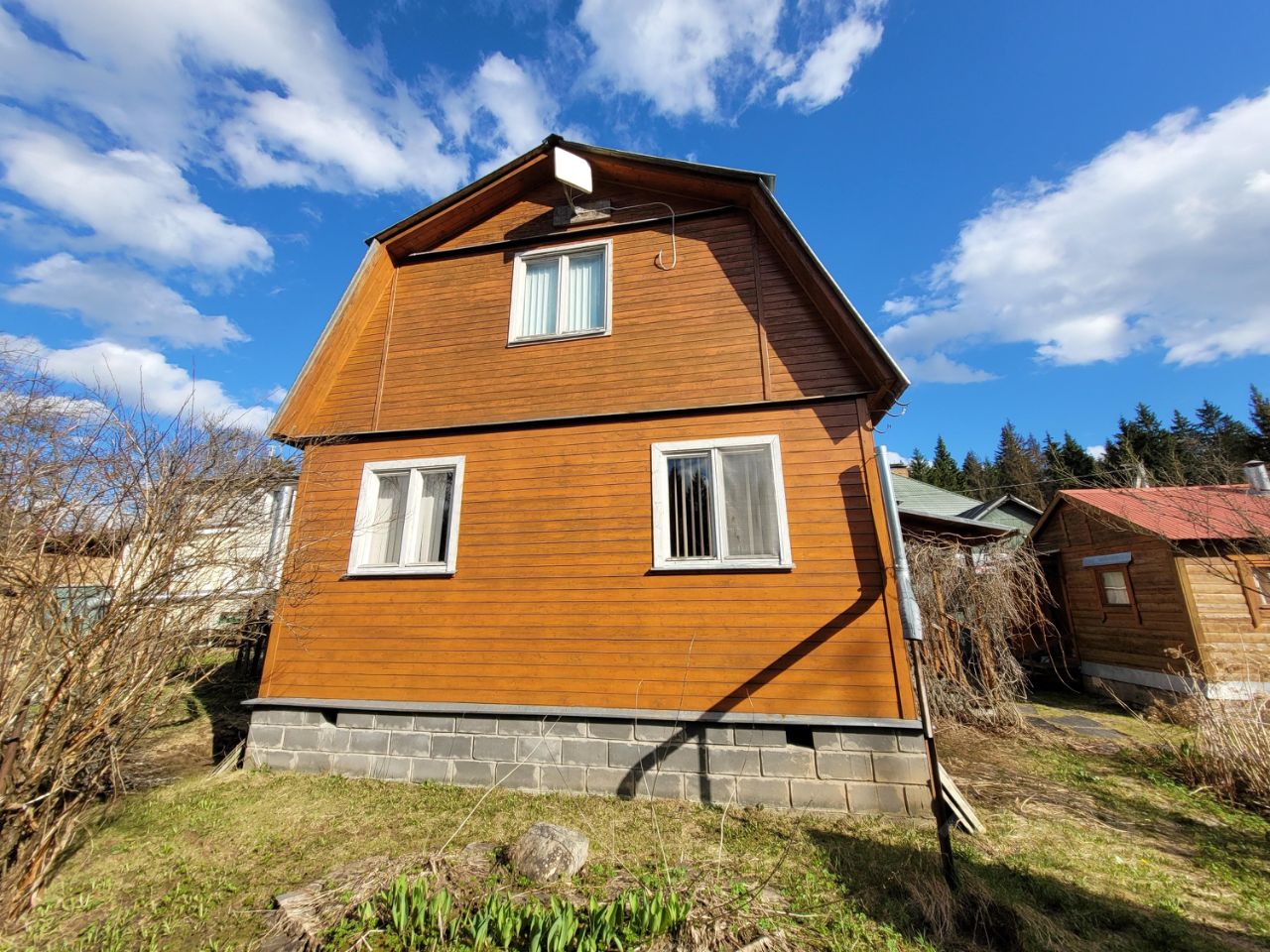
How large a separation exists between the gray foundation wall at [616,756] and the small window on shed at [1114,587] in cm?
1132

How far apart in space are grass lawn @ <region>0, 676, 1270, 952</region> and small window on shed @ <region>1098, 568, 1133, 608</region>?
25.4 feet

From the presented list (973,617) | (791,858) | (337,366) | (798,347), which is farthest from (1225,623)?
(337,366)

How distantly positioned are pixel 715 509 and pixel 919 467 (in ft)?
207

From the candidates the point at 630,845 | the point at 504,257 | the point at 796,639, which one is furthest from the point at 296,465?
the point at 796,639

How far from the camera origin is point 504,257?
7949mm

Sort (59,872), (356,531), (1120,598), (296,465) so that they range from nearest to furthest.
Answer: (59,872), (356,531), (296,465), (1120,598)

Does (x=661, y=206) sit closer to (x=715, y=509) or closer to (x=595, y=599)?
(x=715, y=509)

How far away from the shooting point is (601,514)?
636 centimetres

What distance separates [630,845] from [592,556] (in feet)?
9.56

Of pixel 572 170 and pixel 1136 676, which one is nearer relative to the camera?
pixel 572 170

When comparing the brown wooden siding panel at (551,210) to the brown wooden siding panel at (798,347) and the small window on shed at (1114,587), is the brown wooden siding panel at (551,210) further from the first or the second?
the small window on shed at (1114,587)

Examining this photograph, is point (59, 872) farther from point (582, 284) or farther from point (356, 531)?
point (582, 284)

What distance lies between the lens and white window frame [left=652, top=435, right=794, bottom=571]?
5.84 m

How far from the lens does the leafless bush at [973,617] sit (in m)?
8.16
